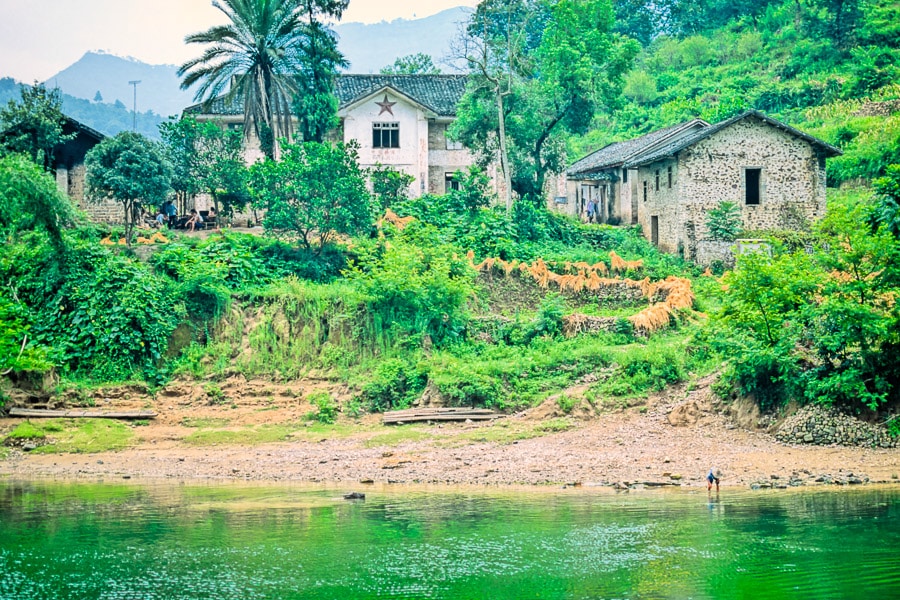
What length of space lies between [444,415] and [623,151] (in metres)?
31.7

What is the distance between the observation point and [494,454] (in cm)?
2872

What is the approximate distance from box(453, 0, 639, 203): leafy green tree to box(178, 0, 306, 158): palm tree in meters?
8.09

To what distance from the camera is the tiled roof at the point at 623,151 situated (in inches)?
2188

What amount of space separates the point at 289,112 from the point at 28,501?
26560mm

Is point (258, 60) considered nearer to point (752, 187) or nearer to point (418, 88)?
point (418, 88)

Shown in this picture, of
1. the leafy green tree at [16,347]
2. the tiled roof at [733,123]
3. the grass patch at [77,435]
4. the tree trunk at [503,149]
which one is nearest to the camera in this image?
the grass patch at [77,435]

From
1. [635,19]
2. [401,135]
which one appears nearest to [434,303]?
[401,135]

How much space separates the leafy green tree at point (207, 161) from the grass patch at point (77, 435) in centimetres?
1680

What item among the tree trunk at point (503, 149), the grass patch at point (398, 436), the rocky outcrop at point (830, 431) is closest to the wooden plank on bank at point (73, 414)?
the grass patch at point (398, 436)

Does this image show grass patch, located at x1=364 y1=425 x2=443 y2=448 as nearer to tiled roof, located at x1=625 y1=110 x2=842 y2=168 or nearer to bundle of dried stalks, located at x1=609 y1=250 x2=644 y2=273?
bundle of dried stalks, located at x1=609 y1=250 x2=644 y2=273

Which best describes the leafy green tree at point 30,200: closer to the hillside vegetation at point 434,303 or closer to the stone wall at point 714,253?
the hillside vegetation at point 434,303

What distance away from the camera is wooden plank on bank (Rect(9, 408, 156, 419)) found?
3241 cm

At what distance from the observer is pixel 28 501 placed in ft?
83.9

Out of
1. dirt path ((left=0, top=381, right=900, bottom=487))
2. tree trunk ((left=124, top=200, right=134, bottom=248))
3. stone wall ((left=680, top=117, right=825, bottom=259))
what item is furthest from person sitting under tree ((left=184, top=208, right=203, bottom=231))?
stone wall ((left=680, top=117, right=825, bottom=259))
